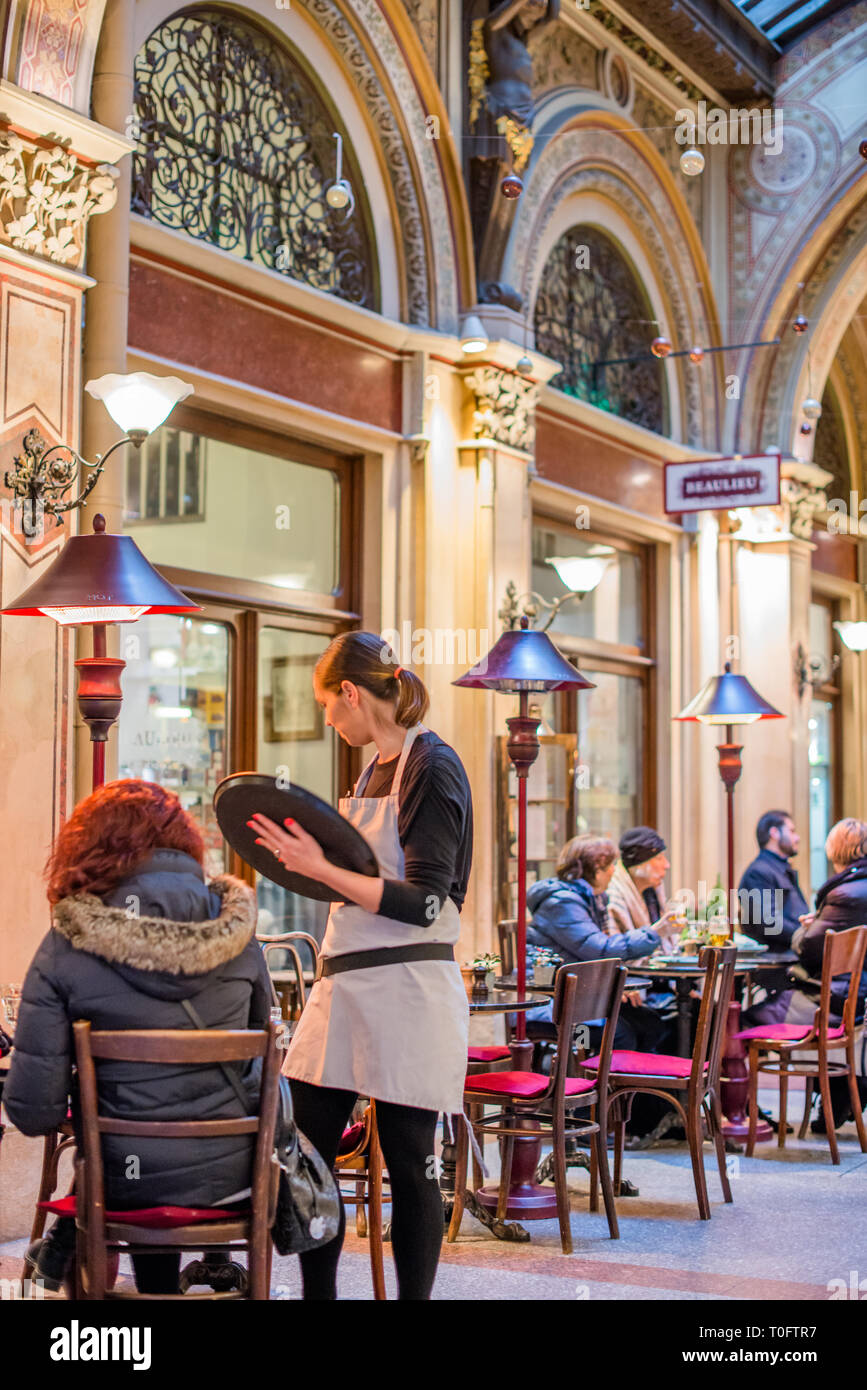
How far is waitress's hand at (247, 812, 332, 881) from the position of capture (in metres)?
3.23

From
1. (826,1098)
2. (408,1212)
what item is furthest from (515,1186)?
(408,1212)

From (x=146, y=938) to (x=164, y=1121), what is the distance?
356mm

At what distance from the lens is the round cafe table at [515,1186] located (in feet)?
17.4

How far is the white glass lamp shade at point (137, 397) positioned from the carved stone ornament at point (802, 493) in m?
7.94

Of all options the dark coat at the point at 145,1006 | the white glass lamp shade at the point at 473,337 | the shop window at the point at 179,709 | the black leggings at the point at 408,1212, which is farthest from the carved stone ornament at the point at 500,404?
the dark coat at the point at 145,1006

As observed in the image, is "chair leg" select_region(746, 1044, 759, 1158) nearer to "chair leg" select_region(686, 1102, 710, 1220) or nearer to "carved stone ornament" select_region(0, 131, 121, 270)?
"chair leg" select_region(686, 1102, 710, 1220)

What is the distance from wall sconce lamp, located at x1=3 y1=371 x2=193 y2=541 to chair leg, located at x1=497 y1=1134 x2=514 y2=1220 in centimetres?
263

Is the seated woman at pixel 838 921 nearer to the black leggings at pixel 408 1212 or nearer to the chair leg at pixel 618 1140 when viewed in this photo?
the chair leg at pixel 618 1140

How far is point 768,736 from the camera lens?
1220cm

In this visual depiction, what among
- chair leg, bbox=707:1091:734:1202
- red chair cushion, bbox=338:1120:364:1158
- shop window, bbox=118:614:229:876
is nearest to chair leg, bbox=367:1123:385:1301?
red chair cushion, bbox=338:1120:364:1158

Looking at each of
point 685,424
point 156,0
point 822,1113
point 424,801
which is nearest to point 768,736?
point 685,424

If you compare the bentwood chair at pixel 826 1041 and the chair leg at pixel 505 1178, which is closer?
the chair leg at pixel 505 1178

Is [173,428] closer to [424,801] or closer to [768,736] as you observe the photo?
[424,801]
